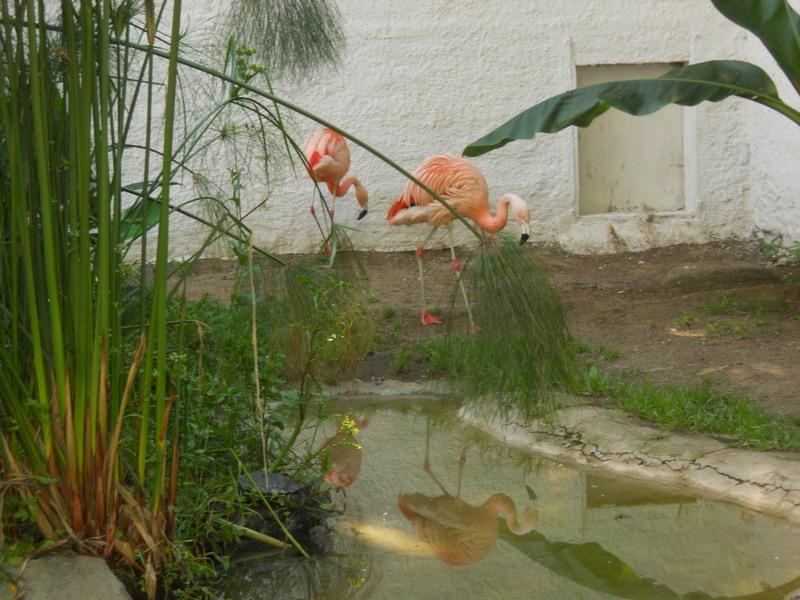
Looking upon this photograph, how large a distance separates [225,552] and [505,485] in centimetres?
122

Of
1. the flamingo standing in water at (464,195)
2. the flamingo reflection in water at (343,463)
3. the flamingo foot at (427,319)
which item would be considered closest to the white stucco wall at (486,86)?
the flamingo standing in water at (464,195)

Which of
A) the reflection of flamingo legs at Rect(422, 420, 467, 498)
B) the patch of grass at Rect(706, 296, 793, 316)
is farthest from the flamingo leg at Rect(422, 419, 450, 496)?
the patch of grass at Rect(706, 296, 793, 316)

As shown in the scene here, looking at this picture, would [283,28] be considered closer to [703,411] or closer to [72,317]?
[72,317]

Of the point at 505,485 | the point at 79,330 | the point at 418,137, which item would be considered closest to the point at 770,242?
the point at 418,137

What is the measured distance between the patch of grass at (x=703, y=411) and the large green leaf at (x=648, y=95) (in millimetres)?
1518

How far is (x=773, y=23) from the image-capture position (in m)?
5.25

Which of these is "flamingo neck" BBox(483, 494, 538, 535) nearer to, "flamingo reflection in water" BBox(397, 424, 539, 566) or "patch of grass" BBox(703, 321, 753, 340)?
"flamingo reflection in water" BBox(397, 424, 539, 566)

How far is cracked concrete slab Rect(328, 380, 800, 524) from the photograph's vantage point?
3.45 metres

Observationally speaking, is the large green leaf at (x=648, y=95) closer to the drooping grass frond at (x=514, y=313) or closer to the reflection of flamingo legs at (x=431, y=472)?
the reflection of flamingo legs at (x=431, y=472)

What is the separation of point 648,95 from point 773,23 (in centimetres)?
77

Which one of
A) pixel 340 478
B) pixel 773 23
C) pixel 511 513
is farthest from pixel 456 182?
pixel 511 513

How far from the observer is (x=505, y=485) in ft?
12.6

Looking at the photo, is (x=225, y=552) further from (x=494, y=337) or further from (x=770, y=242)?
(x=770, y=242)

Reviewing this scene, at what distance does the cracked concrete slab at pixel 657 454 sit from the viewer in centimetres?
345
